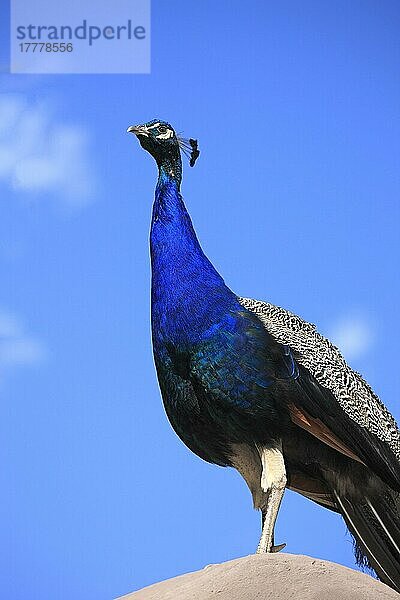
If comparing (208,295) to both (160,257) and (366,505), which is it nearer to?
(160,257)

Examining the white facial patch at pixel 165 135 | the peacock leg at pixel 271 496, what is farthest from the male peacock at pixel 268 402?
the white facial patch at pixel 165 135

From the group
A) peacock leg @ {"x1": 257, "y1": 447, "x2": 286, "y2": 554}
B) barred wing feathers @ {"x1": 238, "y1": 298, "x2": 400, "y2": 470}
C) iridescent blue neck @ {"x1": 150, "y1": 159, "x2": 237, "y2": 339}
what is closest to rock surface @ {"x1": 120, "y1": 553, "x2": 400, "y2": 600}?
peacock leg @ {"x1": 257, "y1": 447, "x2": 286, "y2": 554}

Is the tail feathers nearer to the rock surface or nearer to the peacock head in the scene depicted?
the rock surface

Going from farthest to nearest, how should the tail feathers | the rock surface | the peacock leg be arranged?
the tail feathers < the peacock leg < the rock surface

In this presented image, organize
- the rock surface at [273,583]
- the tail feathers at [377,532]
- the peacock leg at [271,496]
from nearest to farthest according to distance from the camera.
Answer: the rock surface at [273,583] → the peacock leg at [271,496] → the tail feathers at [377,532]

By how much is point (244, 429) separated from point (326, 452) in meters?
0.40

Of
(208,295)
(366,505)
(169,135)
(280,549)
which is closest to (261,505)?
(280,549)

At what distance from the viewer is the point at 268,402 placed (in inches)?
152

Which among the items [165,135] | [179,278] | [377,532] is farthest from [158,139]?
[377,532]

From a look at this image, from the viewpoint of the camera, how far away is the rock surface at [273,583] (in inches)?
133

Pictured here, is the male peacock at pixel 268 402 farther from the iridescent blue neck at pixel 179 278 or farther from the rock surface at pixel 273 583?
the rock surface at pixel 273 583

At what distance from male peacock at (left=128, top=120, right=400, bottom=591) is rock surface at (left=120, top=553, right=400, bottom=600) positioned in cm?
26

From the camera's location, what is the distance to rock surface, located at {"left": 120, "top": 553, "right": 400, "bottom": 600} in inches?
133

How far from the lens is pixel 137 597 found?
3711mm
